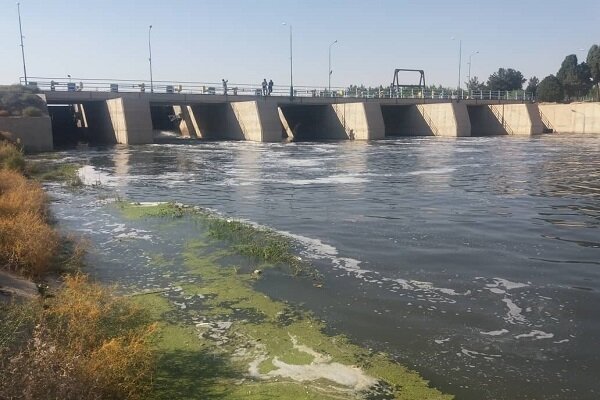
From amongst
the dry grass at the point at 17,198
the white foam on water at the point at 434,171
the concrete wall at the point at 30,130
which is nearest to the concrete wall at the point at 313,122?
the concrete wall at the point at 30,130

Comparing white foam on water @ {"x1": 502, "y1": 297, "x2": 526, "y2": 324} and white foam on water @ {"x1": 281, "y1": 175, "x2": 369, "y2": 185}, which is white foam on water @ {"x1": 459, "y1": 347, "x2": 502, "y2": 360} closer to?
white foam on water @ {"x1": 502, "y1": 297, "x2": 526, "y2": 324}

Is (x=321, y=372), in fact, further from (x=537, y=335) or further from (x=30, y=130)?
(x=30, y=130)

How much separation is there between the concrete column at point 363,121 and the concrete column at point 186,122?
16.3 metres

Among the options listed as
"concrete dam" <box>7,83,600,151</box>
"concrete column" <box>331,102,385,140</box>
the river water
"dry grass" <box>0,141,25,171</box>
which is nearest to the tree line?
"concrete dam" <box>7,83,600,151</box>

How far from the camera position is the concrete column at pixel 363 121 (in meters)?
54.9

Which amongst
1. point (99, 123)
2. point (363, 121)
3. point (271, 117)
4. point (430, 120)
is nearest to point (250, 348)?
point (271, 117)

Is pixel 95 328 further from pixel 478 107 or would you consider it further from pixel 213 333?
pixel 478 107

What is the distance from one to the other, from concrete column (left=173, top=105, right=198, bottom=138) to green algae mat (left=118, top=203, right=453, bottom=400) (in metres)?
51.6

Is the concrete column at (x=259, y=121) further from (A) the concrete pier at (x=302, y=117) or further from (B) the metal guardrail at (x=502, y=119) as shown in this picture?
(B) the metal guardrail at (x=502, y=119)

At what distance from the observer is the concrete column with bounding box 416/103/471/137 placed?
5894cm

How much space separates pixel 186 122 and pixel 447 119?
28101mm

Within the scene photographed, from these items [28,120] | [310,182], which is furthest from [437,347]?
[28,120]

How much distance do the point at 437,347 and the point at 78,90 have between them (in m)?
49.4

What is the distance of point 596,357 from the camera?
687 cm
